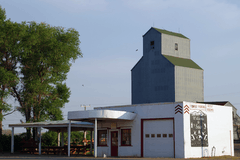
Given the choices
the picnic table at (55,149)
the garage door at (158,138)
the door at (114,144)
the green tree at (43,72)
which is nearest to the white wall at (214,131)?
the garage door at (158,138)

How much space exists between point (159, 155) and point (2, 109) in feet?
73.6

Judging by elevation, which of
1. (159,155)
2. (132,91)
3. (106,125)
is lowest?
(159,155)

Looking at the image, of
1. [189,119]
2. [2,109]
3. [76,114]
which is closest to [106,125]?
[76,114]

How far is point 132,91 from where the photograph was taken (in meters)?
56.7

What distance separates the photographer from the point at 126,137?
28953 millimetres

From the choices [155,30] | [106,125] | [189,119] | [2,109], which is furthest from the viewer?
[155,30]

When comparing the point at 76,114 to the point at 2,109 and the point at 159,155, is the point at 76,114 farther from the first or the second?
the point at 2,109

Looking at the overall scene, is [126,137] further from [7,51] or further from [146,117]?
[7,51]

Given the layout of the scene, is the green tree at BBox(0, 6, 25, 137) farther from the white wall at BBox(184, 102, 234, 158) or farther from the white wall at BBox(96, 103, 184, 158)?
the white wall at BBox(184, 102, 234, 158)

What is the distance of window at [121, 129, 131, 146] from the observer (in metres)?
28.7

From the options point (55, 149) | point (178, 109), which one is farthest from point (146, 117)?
point (55, 149)

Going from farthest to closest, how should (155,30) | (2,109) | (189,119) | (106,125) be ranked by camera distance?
(155,30), (2,109), (106,125), (189,119)

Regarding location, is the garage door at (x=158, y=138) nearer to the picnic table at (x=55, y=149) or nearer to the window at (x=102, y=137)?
the window at (x=102, y=137)

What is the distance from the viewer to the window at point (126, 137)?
2872 centimetres
